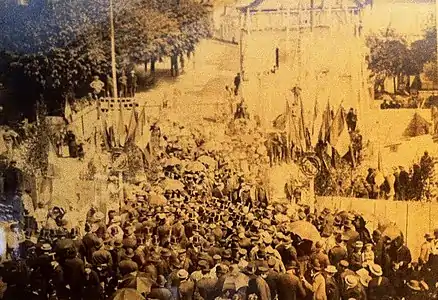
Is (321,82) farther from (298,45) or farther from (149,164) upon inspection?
(149,164)

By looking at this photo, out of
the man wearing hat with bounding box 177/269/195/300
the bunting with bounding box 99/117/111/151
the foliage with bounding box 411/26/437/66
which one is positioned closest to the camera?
the foliage with bounding box 411/26/437/66

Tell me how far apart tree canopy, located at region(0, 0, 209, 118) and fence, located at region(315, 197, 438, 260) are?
2.99 ft

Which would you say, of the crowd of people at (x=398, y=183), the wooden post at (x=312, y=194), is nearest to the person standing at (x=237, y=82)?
the wooden post at (x=312, y=194)

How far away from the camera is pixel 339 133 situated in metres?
2.62

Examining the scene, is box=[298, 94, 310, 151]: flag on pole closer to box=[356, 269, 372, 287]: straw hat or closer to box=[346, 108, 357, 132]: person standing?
box=[346, 108, 357, 132]: person standing

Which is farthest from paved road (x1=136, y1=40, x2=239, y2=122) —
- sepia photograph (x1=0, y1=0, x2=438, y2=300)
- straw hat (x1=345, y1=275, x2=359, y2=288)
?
straw hat (x1=345, y1=275, x2=359, y2=288)

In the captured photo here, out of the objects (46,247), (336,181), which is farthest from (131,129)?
(336,181)

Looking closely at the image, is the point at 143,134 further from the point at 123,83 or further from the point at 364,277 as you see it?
the point at 364,277

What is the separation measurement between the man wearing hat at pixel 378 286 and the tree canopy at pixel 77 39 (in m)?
1.11

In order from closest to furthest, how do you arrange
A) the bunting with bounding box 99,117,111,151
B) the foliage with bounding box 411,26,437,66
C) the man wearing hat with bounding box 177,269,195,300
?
the foliage with bounding box 411,26,437,66 < the man wearing hat with bounding box 177,269,195,300 < the bunting with bounding box 99,117,111,151

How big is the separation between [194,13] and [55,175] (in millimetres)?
868

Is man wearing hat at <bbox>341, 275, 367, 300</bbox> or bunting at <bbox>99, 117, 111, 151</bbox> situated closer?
man wearing hat at <bbox>341, 275, 367, 300</bbox>

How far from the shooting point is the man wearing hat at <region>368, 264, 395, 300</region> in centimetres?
258

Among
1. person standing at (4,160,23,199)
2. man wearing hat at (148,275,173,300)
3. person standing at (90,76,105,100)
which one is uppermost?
person standing at (90,76,105,100)
